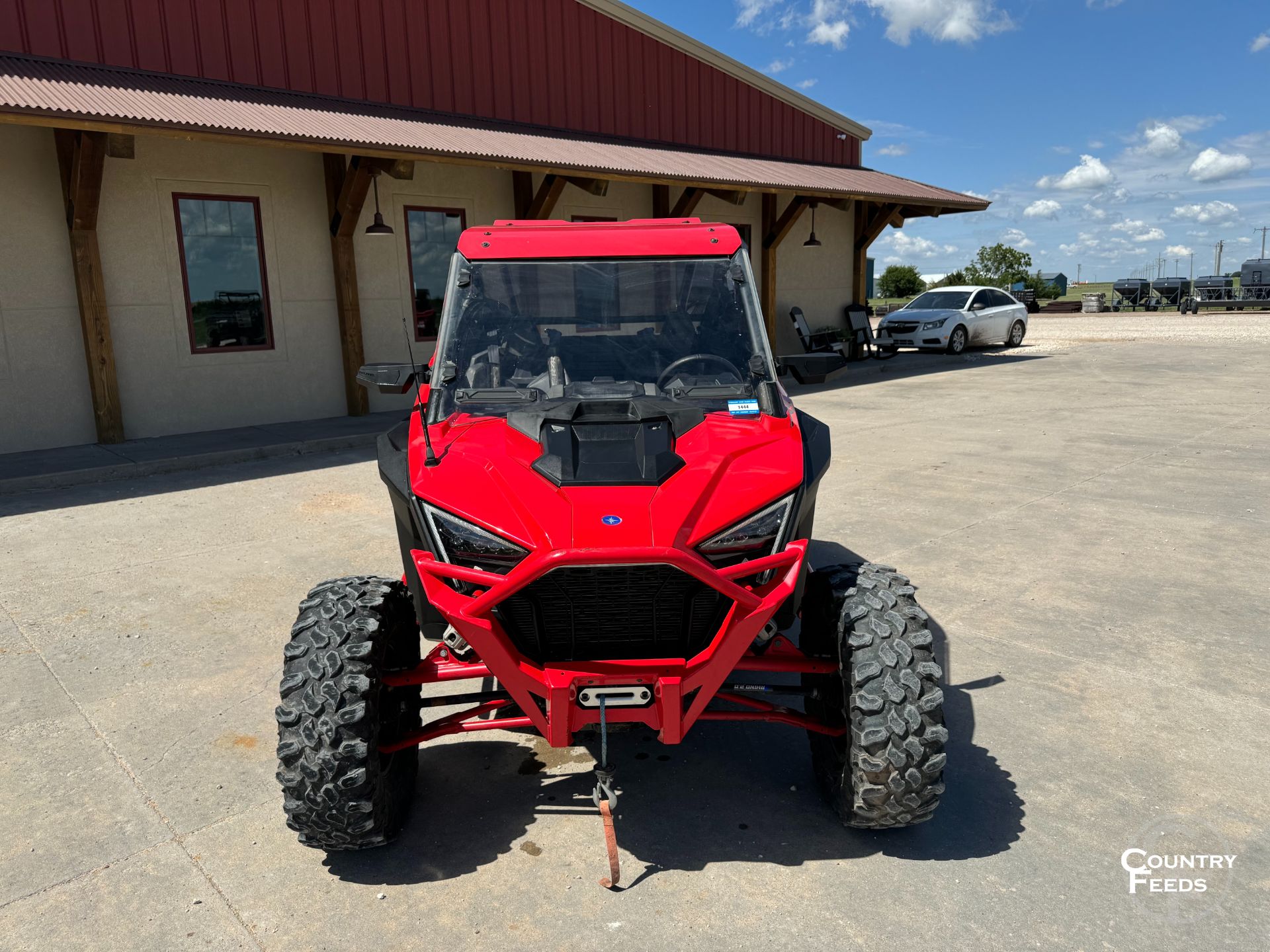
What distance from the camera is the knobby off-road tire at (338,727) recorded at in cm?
279

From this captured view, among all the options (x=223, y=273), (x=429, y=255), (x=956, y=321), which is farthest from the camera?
(x=956, y=321)

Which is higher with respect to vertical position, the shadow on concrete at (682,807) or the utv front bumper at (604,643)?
the utv front bumper at (604,643)

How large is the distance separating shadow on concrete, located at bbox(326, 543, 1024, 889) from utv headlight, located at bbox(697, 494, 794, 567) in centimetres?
103

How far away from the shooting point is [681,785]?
11.3 feet

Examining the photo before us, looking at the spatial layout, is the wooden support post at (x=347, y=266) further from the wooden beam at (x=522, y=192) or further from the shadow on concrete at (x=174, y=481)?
the wooden beam at (x=522, y=192)

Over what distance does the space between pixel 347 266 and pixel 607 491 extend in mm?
10845

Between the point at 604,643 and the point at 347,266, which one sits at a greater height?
the point at 347,266

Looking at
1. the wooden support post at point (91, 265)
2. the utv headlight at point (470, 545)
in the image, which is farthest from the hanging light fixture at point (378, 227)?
the utv headlight at point (470, 545)

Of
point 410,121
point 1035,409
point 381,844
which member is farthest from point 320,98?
point 381,844

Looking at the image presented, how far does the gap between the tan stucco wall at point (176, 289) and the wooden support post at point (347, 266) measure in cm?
13

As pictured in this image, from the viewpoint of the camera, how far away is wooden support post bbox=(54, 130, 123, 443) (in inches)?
376

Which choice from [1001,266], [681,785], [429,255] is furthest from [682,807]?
[1001,266]

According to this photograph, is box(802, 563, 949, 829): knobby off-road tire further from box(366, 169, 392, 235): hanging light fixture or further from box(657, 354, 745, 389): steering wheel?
box(366, 169, 392, 235): hanging light fixture

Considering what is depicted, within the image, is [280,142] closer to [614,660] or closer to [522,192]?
[522,192]
